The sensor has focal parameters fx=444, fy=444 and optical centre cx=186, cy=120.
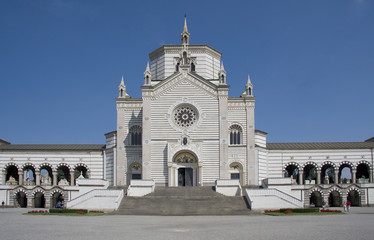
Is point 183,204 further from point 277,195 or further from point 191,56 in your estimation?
point 191,56

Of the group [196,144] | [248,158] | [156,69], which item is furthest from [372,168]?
[156,69]

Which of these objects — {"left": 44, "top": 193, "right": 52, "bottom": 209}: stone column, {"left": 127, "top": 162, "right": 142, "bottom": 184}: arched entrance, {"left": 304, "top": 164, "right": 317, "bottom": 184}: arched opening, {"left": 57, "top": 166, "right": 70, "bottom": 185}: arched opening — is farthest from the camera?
{"left": 304, "top": 164, "right": 317, "bottom": 184}: arched opening

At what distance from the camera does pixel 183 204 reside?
41.3 metres

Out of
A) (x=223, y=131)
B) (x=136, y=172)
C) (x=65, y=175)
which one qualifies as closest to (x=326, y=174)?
(x=223, y=131)

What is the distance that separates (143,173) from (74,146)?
549 inches

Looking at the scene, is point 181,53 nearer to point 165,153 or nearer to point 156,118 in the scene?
point 156,118

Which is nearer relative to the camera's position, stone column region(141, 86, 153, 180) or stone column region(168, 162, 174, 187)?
stone column region(168, 162, 174, 187)

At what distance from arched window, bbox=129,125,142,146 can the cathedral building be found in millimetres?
126

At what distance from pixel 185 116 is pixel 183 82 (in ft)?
14.1

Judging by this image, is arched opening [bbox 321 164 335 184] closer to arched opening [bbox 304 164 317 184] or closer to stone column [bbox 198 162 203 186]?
arched opening [bbox 304 164 317 184]

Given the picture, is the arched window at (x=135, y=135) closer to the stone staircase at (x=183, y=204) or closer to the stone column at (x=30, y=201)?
the stone staircase at (x=183, y=204)

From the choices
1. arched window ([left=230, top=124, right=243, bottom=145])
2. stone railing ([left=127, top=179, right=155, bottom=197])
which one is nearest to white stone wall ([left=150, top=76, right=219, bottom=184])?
arched window ([left=230, top=124, right=243, bottom=145])

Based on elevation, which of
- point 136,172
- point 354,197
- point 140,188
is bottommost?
point 354,197

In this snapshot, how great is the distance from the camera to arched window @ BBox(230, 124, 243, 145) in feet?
181
